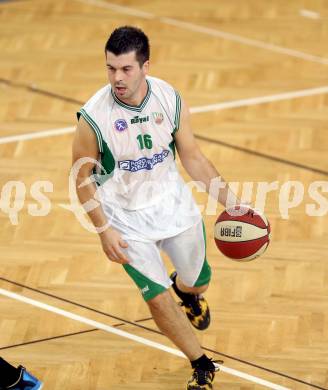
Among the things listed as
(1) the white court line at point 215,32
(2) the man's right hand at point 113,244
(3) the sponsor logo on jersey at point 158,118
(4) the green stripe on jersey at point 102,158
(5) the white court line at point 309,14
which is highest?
(5) the white court line at point 309,14

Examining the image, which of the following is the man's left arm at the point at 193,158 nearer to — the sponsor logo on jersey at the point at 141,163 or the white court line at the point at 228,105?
the sponsor logo on jersey at the point at 141,163

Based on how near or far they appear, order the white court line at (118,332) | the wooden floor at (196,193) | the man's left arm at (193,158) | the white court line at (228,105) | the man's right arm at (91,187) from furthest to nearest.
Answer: the white court line at (228,105) < the wooden floor at (196,193) < the white court line at (118,332) < the man's left arm at (193,158) < the man's right arm at (91,187)

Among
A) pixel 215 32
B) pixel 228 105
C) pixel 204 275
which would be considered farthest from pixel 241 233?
pixel 215 32

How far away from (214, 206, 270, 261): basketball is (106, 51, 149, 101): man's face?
40.2 inches

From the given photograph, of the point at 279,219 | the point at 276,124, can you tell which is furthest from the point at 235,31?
the point at 279,219

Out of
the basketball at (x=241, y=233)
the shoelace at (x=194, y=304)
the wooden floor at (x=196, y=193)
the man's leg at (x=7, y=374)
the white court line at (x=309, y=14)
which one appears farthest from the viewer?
the white court line at (x=309, y=14)

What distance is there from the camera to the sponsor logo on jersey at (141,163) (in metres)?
Result: 6.00

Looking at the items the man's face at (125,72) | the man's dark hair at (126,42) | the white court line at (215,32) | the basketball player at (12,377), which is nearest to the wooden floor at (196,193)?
the white court line at (215,32)

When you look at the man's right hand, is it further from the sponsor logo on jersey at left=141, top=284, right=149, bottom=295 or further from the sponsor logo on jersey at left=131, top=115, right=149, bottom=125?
the sponsor logo on jersey at left=131, top=115, right=149, bottom=125

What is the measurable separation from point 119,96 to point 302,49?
6.14m

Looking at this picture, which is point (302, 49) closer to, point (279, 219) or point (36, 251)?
point (279, 219)

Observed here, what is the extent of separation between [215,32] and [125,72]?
263 inches

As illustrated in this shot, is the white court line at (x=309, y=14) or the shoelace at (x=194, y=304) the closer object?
the shoelace at (x=194, y=304)

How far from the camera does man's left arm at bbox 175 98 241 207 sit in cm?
605
